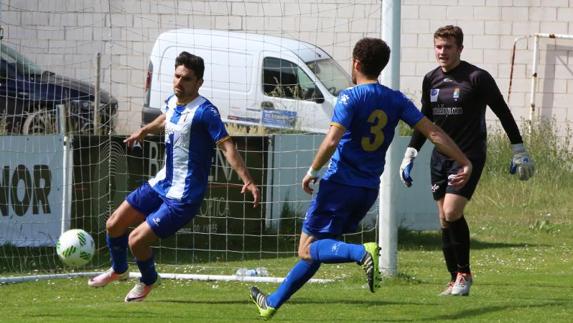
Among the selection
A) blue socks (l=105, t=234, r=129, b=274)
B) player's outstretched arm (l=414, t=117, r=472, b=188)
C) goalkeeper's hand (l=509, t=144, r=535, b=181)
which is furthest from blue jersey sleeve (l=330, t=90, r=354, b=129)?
blue socks (l=105, t=234, r=129, b=274)

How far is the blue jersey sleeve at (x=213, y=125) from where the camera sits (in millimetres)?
9289

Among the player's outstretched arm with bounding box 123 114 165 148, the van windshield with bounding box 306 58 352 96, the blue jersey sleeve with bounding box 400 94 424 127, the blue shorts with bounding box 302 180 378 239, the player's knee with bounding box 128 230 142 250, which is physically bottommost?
the player's knee with bounding box 128 230 142 250

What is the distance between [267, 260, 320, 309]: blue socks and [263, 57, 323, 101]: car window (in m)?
7.87

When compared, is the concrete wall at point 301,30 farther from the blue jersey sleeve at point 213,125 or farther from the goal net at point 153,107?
the blue jersey sleeve at point 213,125

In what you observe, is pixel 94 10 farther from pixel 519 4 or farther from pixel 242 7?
pixel 519 4

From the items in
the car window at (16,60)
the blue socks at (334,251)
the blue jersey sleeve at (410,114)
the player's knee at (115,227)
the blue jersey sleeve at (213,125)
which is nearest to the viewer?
the blue socks at (334,251)

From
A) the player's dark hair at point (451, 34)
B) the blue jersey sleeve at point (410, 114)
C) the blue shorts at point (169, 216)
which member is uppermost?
the player's dark hair at point (451, 34)

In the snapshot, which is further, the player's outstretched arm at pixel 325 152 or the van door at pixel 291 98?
the van door at pixel 291 98

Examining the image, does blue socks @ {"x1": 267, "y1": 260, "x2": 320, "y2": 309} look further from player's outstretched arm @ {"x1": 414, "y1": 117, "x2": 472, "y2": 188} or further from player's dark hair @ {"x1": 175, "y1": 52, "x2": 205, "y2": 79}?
player's dark hair @ {"x1": 175, "y1": 52, "x2": 205, "y2": 79}

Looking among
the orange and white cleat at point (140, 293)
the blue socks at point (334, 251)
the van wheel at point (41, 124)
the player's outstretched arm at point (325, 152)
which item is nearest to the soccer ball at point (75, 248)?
the orange and white cleat at point (140, 293)

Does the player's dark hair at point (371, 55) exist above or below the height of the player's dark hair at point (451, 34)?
below

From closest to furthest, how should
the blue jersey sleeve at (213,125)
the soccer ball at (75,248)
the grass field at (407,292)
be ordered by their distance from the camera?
the grass field at (407,292) < the blue jersey sleeve at (213,125) < the soccer ball at (75,248)

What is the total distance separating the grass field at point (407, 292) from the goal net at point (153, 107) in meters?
0.77

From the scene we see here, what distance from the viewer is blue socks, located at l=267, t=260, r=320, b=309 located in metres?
8.35
